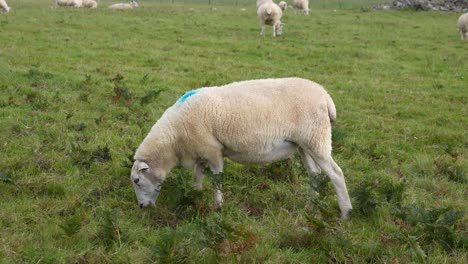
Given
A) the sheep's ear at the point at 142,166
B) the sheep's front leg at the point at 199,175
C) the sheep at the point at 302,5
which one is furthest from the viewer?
the sheep at the point at 302,5

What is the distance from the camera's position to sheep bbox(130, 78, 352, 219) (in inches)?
217

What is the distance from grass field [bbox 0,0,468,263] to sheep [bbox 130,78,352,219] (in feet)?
0.90

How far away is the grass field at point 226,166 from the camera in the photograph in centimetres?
445

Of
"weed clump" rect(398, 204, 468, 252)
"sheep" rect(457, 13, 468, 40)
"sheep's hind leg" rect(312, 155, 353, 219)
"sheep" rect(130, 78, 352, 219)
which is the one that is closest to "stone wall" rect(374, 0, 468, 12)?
"sheep" rect(457, 13, 468, 40)

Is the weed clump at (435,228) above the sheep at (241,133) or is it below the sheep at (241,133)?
below

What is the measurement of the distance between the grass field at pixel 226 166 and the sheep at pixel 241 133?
27 cm

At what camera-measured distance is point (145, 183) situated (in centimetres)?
561

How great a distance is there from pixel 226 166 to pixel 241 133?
1504mm

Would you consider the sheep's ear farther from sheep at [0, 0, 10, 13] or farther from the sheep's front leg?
sheep at [0, 0, 10, 13]

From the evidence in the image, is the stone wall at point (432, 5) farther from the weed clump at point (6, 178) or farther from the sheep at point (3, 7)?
the weed clump at point (6, 178)

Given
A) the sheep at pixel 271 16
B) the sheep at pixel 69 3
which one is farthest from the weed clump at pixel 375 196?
the sheep at pixel 69 3

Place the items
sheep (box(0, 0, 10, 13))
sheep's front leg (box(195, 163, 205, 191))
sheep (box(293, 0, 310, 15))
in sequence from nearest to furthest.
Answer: sheep's front leg (box(195, 163, 205, 191)), sheep (box(0, 0, 10, 13)), sheep (box(293, 0, 310, 15))

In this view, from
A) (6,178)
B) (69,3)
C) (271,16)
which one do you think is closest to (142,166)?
(6,178)

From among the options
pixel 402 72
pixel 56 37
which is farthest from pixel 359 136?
pixel 56 37
